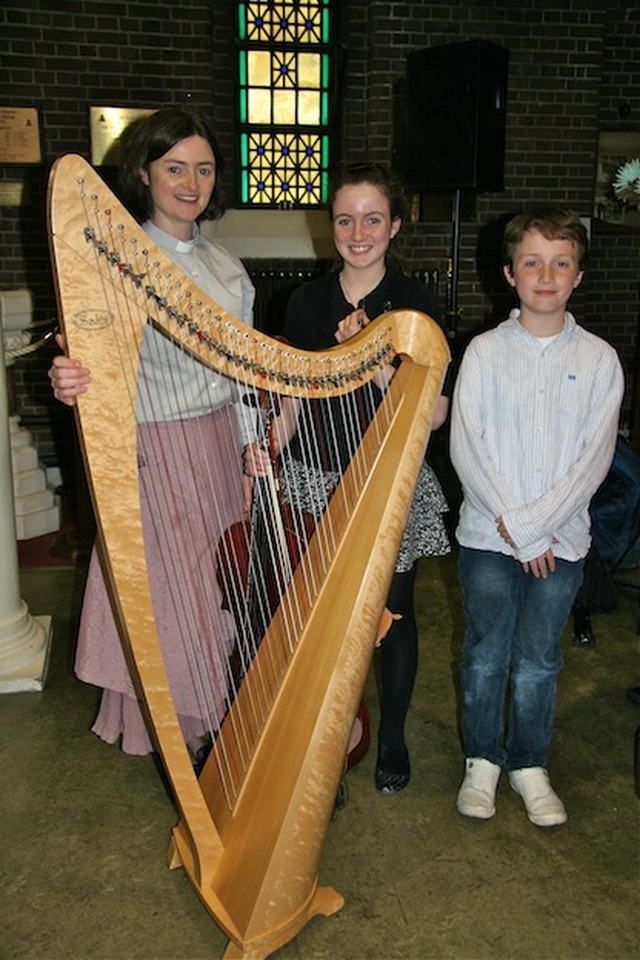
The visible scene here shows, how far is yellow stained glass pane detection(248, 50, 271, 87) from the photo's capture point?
4.86 meters

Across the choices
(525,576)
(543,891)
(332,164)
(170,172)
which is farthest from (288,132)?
(543,891)

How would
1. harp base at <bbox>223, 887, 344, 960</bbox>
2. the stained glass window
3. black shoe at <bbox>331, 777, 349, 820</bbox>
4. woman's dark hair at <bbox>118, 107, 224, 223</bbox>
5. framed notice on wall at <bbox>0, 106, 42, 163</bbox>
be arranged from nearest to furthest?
harp base at <bbox>223, 887, 344, 960</bbox>, woman's dark hair at <bbox>118, 107, 224, 223</bbox>, black shoe at <bbox>331, 777, 349, 820</bbox>, framed notice on wall at <bbox>0, 106, 42, 163</bbox>, the stained glass window

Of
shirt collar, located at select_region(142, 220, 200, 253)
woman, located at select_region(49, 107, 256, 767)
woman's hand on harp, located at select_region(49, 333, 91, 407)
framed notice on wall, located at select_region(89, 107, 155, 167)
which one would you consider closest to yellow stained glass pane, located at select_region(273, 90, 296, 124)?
framed notice on wall, located at select_region(89, 107, 155, 167)

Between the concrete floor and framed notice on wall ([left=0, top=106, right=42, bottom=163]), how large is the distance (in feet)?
9.57

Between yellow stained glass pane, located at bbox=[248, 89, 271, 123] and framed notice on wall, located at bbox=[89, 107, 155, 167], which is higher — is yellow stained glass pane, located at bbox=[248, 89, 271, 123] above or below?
above

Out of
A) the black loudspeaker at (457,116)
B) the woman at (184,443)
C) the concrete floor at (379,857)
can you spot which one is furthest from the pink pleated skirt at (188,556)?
the black loudspeaker at (457,116)

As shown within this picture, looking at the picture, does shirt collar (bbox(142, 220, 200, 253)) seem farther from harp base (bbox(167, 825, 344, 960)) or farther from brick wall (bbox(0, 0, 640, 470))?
brick wall (bbox(0, 0, 640, 470))

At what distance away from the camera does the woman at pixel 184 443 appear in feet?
6.20

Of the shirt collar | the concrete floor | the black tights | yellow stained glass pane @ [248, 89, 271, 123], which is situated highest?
yellow stained glass pane @ [248, 89, 271, 123]

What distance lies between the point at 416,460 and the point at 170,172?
0.79 m

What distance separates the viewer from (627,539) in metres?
3.36

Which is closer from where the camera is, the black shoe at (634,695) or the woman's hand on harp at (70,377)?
the woman's hand on harp at (70,377)

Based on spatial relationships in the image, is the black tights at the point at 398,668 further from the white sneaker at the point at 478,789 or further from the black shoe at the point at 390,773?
the white sneaker at the point at 478,789

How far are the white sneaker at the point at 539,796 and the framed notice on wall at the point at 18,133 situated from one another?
3774 mm
